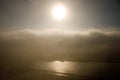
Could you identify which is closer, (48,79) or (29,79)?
(29,79)

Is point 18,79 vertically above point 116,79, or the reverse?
point 116,79

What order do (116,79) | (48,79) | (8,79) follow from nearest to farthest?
(8,79)
(48,79)
(116,79)

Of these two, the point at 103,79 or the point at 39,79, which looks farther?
the point at 103,79

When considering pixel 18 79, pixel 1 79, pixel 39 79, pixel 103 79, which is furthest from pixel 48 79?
pixel 103 79

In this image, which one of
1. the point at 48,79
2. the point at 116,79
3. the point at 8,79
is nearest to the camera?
the point at 8,79

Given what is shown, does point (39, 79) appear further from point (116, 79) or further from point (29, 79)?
point (116, 79)

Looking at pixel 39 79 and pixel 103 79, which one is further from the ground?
pixel 103 79

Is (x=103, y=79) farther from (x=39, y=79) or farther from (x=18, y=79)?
(x=18, y=79)

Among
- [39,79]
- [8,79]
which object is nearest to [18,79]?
[8,79]

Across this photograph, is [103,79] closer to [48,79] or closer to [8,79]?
[48,79]
